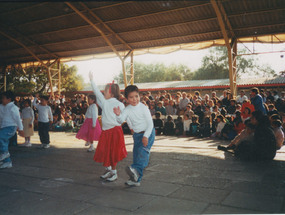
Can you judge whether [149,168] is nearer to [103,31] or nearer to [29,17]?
[103,31]

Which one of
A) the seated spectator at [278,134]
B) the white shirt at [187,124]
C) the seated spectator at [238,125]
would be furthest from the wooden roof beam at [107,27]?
the seated spectator at [278,134]

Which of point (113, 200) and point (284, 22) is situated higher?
point (284, 22)

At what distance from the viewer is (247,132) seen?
19.8 ft

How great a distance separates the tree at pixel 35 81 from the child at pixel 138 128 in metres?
32.8

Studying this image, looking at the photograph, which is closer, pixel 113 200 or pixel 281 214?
pixel 281 214

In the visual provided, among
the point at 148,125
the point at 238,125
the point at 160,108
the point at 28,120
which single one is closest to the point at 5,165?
the point at 148,125

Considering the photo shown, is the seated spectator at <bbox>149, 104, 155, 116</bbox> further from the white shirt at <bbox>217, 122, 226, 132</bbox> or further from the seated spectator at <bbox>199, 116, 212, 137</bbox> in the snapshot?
the white shirt at <bbox>217, 122, 226, 132</bbox>

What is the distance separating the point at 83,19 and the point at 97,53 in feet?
11.2

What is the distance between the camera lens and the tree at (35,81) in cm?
3616

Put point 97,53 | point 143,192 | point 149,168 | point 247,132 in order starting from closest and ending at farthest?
point 143,192 < point 149,168 < point 247,132 < point 97,53

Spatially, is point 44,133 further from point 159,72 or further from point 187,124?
point 159,72

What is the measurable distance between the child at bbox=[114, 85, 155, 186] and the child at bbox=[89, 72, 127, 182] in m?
0.33

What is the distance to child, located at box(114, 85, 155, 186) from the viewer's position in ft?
12.6

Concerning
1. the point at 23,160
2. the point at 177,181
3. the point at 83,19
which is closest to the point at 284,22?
the point at 83,19
